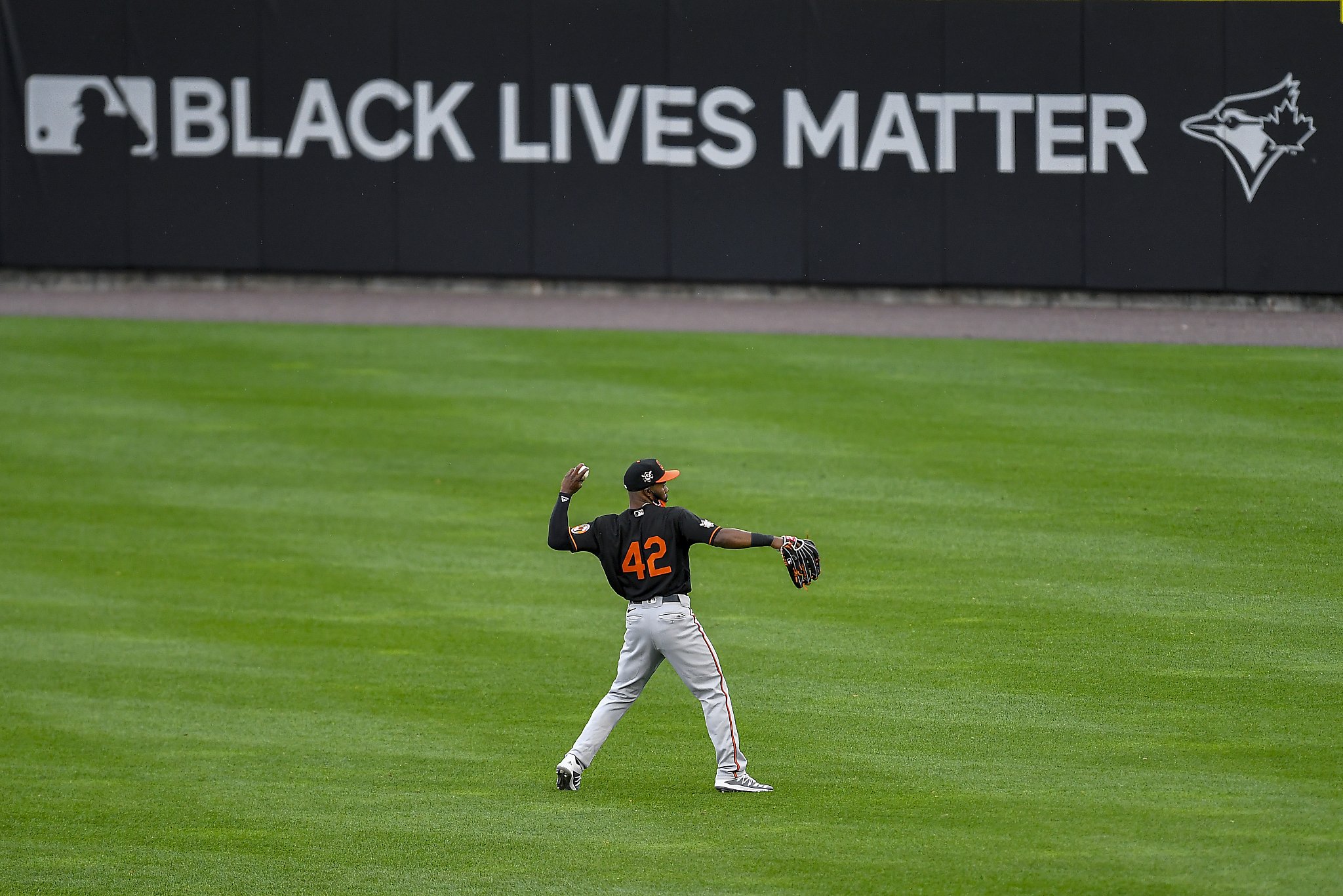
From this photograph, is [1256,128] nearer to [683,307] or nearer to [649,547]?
[683,307]

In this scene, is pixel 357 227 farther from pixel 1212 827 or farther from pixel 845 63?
pixel 1212 827

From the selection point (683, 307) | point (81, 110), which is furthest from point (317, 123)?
point (683, 307)

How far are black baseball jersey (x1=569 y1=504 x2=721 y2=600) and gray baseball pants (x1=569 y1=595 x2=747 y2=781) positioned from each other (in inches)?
3.7

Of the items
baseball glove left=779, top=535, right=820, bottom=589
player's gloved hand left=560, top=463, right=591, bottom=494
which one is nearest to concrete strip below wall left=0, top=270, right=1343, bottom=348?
baseball glove left=779, top=535, right=820, bottom=589

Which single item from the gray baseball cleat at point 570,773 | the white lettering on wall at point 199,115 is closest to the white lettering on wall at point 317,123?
the white lettering on wall at point 199,115

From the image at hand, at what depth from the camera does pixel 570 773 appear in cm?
893

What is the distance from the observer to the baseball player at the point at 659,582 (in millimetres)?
8648

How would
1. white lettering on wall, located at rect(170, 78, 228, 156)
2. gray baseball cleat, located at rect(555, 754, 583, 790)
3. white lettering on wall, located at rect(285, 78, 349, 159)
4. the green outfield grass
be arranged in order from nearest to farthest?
1. the green outfield grass
2. gray baseball cleat, located at rect(555, 754, 583, 790)
3. white lettering on wall, located at rect(285, 78, 349, 159)
4. white lettering on wall, located at rect(170, 78, 228, 156)

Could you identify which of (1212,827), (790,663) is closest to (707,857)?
(1212,827)

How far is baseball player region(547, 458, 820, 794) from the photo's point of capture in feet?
28.4

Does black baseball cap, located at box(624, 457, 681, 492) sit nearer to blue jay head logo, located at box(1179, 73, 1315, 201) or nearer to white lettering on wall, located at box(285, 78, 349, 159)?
blue jay head logo, located at box(1179, 73, 1315, 201)

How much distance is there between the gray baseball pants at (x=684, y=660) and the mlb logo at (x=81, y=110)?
48.5 ft

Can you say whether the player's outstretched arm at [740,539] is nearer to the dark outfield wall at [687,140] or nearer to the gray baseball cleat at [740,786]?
the gray baseball cleat at [740,786]

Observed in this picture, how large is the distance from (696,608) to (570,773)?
4.04m
